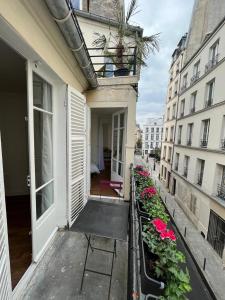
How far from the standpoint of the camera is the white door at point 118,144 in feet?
15.0

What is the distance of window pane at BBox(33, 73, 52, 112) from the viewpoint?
7.03 ft

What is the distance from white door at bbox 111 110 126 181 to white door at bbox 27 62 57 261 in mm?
2324

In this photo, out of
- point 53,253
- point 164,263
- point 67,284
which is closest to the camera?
point 164,263

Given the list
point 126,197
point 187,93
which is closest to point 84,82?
point 126,197

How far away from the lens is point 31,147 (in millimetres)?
1940

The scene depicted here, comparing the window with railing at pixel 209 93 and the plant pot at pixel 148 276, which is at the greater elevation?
the window with railing at pixel 209 93

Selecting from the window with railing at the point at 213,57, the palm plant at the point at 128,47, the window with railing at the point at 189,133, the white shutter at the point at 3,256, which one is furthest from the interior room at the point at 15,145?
the window with railing at the point at 189,133

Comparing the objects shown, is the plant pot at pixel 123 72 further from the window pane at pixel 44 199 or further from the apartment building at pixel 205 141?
the apartment building at pixel 205 141

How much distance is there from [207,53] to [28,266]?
13112 millimetres

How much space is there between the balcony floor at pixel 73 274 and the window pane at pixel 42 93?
2.24m

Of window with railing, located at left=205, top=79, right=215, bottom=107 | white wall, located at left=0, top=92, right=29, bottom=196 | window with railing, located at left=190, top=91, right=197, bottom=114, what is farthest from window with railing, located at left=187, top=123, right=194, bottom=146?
white wall, located at left=0, top=92, right=29, bottom=196

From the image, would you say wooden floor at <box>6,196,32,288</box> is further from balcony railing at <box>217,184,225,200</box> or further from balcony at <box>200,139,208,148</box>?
balcony at <box>200,139,208,148</box>

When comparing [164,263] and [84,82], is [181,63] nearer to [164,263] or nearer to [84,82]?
[84,82]

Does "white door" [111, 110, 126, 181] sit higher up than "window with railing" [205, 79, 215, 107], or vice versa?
"window with railing" [205, 79, 215, 107]
